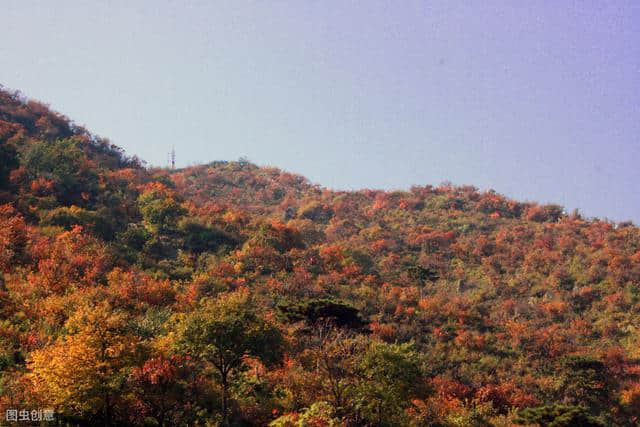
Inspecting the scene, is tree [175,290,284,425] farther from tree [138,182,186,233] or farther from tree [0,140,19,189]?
tree [0,140,19,189]

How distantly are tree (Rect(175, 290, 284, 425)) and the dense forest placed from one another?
5cm

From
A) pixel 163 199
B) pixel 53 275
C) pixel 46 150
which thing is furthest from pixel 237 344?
Result: pixel 46 150

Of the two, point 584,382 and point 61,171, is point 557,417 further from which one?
point 61,171

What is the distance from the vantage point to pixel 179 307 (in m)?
24.4

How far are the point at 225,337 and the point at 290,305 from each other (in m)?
9.66

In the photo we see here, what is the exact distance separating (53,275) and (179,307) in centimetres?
592

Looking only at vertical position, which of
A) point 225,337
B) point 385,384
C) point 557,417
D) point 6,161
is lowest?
point 557,417

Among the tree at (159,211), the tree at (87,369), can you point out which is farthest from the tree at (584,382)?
the tree at (159,211)

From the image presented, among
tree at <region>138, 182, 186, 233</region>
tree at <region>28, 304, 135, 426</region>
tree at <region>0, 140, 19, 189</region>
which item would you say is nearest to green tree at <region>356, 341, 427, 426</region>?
tree at <region>28, 304, 135, 426</region>

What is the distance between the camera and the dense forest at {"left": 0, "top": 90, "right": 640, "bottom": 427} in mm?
15594

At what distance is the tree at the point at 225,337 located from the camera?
51.9ft

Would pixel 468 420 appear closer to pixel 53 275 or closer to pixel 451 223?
pixel 53 275

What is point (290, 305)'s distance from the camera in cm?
2541

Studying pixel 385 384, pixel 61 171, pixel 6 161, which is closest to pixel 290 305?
pixel 385 384
